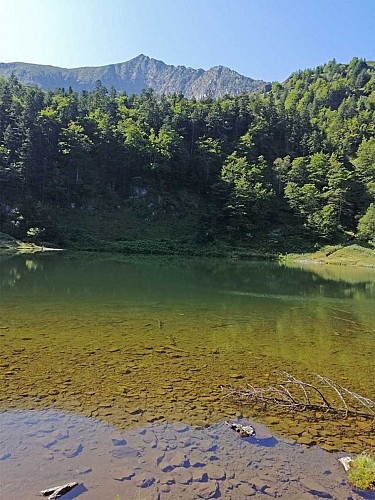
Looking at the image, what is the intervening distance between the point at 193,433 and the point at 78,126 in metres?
92.6

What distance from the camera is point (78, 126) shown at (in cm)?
9150

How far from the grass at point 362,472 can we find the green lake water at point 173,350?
40.7 inches

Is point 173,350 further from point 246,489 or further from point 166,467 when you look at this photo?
point 246,489

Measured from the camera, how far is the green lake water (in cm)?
965

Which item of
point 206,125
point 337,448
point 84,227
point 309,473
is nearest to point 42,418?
point 309,473

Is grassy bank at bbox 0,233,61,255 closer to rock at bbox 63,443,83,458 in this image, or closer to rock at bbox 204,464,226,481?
rock at bbox 63,443,83,458

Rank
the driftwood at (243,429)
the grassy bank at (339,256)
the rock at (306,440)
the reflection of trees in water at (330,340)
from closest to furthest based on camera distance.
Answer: the rock at (306,440), the driftwood at (243,429), the reflection of trees in water at (330,340), the grassy bank at (339,256)

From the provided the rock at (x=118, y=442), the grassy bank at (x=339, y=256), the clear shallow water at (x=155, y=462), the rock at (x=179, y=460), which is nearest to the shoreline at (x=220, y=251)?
the grassy bank at (x=339, y=256)

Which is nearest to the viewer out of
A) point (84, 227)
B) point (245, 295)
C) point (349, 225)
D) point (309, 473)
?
point (309, 473)

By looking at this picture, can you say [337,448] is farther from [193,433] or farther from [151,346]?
[151,346]

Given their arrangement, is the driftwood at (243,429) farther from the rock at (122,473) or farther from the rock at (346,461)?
the rock at (122,473)

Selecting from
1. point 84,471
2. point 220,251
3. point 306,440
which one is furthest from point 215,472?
point 220,251

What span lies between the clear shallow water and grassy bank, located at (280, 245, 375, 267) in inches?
2635

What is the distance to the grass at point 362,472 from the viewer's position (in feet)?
22.3
